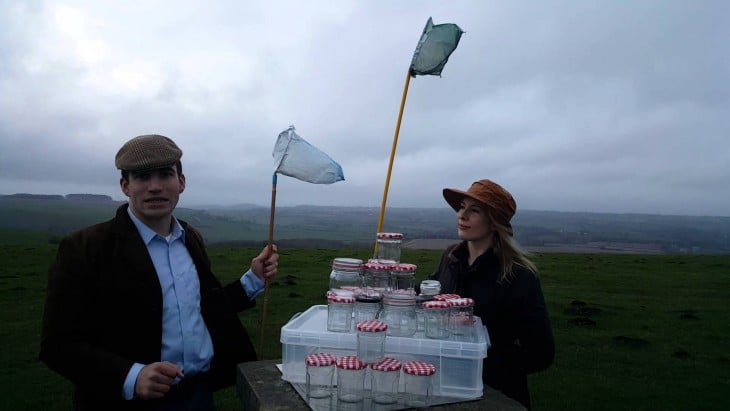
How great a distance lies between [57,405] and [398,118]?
277 inches

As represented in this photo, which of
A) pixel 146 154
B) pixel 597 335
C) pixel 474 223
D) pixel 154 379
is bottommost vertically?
pixel 597 335

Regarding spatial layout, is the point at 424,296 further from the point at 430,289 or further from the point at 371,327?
the point at 371,327

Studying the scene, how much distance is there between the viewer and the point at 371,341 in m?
2.88

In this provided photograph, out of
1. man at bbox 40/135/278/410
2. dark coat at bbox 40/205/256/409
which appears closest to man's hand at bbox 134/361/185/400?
man at bbox 40/135/278/410

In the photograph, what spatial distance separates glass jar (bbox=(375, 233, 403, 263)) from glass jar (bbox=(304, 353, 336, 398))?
3.67 feet

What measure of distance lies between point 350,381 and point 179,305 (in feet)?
4.12

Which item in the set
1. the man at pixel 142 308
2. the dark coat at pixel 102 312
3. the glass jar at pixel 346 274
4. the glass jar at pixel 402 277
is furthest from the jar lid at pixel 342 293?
the dark coat at pixel 102 312

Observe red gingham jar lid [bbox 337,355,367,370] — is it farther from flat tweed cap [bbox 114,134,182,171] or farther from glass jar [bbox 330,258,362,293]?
flat tweed cap [bbox 114,134,182,171]

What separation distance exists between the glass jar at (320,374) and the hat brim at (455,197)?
1.94 metres

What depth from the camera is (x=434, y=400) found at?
10.2 feet

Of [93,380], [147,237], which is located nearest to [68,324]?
[93,380]

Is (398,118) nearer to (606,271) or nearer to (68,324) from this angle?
(68,324)

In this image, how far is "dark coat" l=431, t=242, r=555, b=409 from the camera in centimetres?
394

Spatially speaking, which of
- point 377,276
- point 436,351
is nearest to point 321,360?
point 436,351
